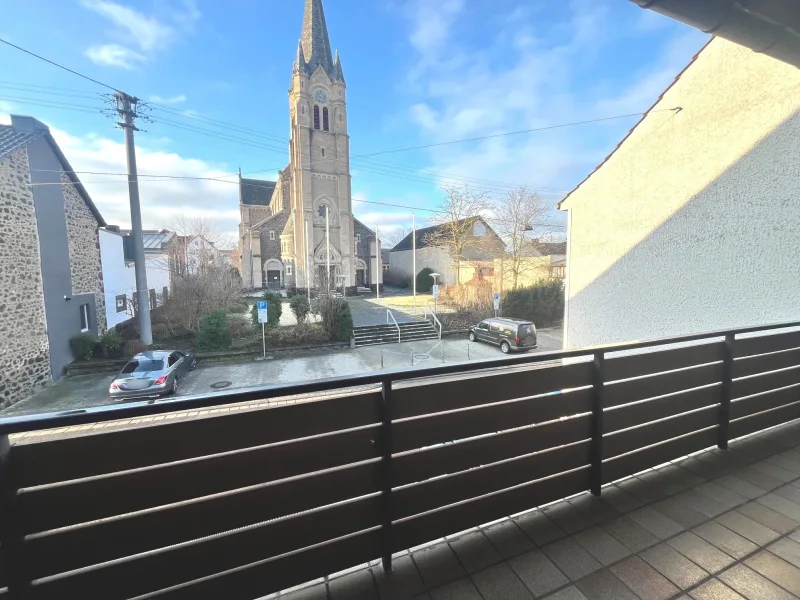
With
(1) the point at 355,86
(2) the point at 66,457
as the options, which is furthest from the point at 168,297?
(1) the point at 355,86

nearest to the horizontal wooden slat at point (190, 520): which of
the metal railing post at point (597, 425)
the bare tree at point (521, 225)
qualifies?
the metal railing post at point (597, 425)

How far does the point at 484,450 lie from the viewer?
1.55 m

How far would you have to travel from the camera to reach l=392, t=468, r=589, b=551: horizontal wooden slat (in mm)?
1449

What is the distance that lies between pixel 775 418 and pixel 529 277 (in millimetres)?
18065

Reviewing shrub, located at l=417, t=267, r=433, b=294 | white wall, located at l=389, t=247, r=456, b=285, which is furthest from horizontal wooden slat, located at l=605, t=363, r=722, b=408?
shrub, located at l=417, t=267, r=433, b=294

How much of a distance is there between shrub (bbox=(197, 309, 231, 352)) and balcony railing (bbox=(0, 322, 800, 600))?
12.1m

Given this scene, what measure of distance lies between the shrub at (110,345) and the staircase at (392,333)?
790 cm

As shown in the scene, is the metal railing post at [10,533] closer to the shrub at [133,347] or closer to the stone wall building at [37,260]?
the stone wall building at [37,260]

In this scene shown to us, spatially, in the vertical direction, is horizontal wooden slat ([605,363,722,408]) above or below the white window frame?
above

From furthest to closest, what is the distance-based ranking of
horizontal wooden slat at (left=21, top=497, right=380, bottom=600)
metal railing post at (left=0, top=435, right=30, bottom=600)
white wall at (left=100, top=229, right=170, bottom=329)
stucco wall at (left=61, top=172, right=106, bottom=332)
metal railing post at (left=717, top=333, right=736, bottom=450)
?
white wall at (left=100, top=229, right=170, bottom=329) → stucco wall at (left=61, top=172, right=106, bottom=332) → metal railing post at (left=717, top=333, right=736, bottom=450) → horizontal wooden slat at (left=21, top=497, right=380, bottom=600) → metal railing post at (left=0, top=435, right=30, bottom=600)

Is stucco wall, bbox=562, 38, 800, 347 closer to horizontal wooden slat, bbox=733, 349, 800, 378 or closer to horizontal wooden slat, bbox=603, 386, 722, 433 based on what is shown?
horizontal wooden slat, bbox=733, 349, 800, 378

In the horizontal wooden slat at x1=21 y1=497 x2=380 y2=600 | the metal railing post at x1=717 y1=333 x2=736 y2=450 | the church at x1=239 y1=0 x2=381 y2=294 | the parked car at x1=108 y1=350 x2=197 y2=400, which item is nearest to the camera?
the horizontal wooden slat at x1=21 y1=497 x2=380 y2=600

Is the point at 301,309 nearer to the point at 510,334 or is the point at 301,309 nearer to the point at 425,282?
the point at 510,334

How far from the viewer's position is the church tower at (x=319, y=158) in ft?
84.2
